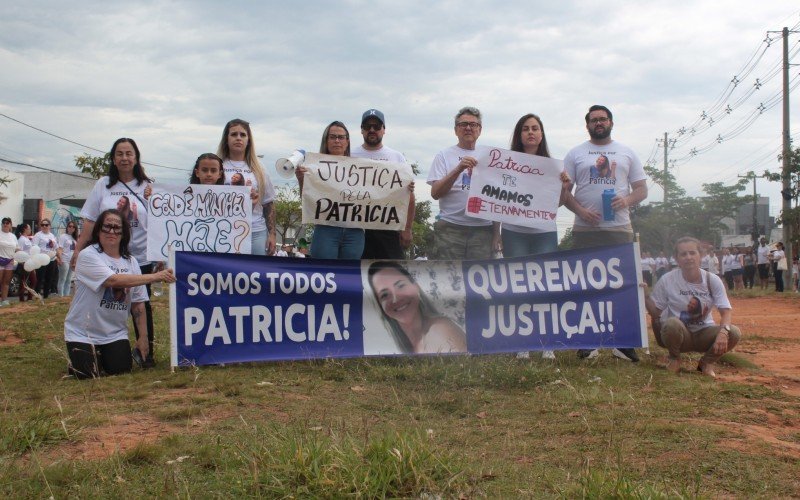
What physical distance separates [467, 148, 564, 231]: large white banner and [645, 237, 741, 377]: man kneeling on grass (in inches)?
46.0

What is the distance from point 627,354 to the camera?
242 inches

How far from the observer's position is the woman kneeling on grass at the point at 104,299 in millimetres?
5254

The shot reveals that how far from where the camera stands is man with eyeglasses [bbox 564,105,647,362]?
6305 mm

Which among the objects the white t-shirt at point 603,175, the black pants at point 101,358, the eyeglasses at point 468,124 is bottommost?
the black pants at point 101,358

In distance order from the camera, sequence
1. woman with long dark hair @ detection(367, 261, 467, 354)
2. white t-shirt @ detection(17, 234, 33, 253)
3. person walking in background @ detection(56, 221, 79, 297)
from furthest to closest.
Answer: person walking in background @ detection(56, 221, 79, 297) → white t-shirt @ detection(17, 234, 33, 253) → woman with long dark hair @ detection(367, 261, 467, 354)

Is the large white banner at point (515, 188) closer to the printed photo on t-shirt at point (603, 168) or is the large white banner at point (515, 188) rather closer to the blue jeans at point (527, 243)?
the blue jeans at point (527, 243)

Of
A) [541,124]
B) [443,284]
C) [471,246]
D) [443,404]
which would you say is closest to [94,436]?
[443,404]

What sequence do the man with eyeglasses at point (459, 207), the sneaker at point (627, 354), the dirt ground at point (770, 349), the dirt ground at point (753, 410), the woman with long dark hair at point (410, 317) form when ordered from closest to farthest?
the dirt ground at point (753, 410), the dirt ground at point (770, 349), the woman with long dark hair at point (410, 317), the sneaker at point (627, 354), the man with eyeglasses at point (459, 207)

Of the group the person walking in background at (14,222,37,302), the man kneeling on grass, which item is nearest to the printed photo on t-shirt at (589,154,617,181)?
the man kneeling on grass

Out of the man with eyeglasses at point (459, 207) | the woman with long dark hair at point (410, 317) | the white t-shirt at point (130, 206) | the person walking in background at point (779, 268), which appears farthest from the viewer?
the person walking in background at point (779, 268)

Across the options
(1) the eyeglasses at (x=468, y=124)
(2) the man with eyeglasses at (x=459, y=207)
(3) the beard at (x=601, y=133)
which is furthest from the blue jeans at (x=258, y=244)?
(3) the beard at (x=601, y=133)

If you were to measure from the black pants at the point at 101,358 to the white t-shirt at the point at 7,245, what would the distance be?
952 cm

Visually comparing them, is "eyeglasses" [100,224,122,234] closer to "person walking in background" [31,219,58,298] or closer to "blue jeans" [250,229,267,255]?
"blue jeans" [250,229,267,255]

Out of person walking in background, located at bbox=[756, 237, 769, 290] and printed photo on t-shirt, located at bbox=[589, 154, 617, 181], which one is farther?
person walking in background, located at bbox=[756, 237, 769, 290]
